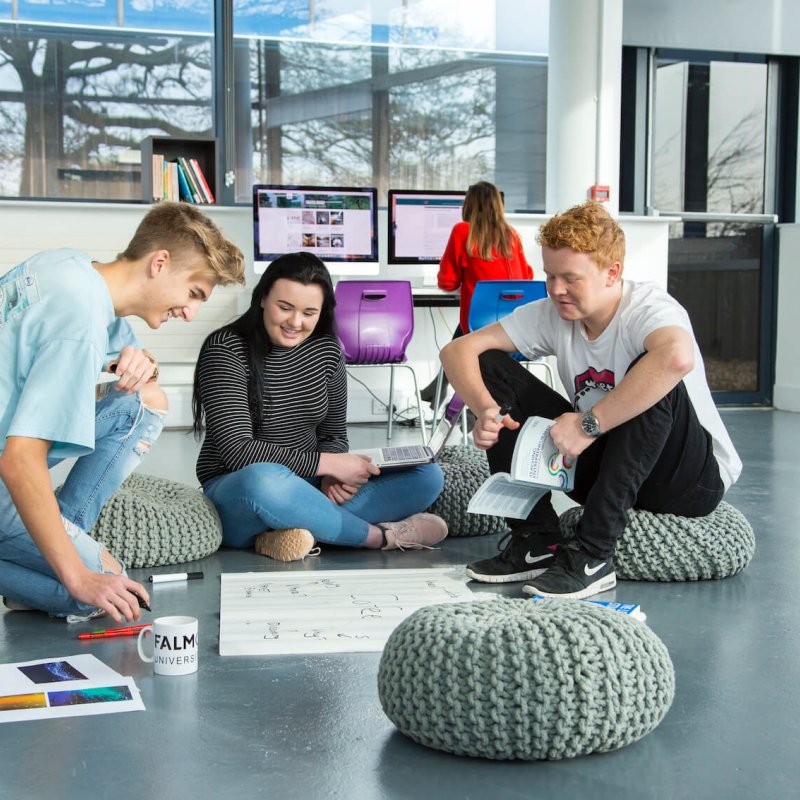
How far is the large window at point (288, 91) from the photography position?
19.7 ft

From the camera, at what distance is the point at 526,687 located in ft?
4.73

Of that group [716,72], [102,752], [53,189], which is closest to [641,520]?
[102,752]

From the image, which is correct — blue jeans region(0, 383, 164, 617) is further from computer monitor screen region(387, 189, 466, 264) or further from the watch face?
computer monitor screen region(387, 189, 466, 264)

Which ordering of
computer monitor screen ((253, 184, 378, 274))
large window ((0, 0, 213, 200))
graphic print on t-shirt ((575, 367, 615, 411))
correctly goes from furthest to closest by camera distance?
1. large window ((0, 0, 213, 200))
2. computer monitor screen ((253, 184, 378, 274))
3. graphic print on t-shirt ((575, 367, 615, 411))

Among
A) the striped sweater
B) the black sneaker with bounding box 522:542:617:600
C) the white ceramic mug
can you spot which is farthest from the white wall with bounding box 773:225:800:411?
the white ceramic mug

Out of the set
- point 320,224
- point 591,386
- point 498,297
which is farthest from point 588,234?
point 320,224

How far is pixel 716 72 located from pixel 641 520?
5.09 m

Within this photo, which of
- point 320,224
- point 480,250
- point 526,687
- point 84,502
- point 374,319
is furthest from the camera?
point 320,224

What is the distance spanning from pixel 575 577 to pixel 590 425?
322 millimetres

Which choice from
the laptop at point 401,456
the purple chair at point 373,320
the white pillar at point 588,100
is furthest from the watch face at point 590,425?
the white pillar at point 588,100

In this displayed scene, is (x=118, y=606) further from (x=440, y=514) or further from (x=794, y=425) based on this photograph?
(x=794, y=425)

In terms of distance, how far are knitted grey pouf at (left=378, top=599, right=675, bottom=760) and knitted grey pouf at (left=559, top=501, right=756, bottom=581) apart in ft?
2.85

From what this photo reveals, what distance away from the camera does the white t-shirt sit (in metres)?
2.30

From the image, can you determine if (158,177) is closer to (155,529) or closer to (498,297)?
(498,297)
